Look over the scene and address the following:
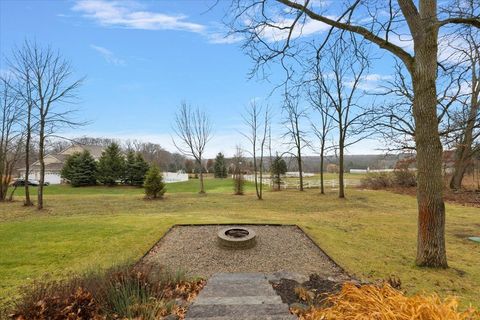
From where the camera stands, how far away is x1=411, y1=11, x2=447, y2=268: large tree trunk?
203 inches

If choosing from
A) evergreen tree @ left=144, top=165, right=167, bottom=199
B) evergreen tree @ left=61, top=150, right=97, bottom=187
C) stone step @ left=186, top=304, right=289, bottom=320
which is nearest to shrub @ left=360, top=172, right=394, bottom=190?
evergreen tree @ left=144, top=165, right=167, bottom=199

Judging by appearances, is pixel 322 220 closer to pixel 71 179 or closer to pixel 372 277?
pixel 372 277

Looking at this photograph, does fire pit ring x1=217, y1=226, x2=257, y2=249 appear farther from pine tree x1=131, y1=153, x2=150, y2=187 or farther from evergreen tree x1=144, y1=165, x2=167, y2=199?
pine tree x1=131, y1=153, x2=150, y2=187

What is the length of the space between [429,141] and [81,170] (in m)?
32.8

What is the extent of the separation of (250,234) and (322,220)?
14.9 feet

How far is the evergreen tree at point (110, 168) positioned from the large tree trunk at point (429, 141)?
30528mm

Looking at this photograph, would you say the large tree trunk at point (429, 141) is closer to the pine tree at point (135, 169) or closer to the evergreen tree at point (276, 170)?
the evergreen tree at point (276, 170)

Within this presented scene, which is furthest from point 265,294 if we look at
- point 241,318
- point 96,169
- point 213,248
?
point 96,169

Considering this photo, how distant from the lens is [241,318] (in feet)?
6.92

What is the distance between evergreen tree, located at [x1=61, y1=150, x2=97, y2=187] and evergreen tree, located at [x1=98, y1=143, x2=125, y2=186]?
38.3 inches

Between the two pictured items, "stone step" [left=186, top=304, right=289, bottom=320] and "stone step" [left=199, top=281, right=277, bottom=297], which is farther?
"stone step" [left=199, top=281, right=277, bottom=297]

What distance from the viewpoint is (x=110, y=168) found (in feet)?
102

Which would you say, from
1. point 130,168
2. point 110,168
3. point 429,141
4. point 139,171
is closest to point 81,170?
point 110,168

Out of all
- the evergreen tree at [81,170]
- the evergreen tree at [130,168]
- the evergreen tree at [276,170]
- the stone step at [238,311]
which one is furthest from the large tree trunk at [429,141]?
the evergreen tree at [81,170]
